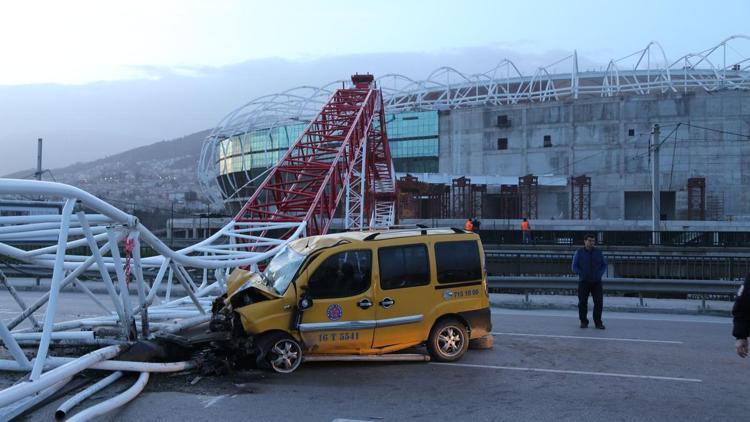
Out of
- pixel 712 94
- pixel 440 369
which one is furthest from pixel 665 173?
pixel 440 369

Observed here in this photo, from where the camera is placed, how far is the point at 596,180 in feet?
202

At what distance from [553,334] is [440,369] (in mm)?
3800

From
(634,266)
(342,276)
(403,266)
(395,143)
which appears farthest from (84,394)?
(395,143)

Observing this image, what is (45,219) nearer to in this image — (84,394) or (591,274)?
(84,394)

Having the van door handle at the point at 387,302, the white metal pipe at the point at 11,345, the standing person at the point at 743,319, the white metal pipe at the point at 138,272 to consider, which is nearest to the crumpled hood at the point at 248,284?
the white metal pipe at the point at 138,272

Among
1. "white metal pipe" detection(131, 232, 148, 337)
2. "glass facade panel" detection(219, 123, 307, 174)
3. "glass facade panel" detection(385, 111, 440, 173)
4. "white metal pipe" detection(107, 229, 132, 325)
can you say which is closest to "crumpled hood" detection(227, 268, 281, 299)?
"white metal pipe" detection(131, 232, 148, 337)

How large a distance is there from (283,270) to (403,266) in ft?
5.51

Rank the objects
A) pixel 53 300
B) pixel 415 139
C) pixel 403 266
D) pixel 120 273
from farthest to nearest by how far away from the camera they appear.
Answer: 1. pixel 415 139
2. pixel 403 266
3. pixel 120 273
4. pixel 53 300

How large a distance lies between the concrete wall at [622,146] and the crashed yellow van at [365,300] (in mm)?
54548

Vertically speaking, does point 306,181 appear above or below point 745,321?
above

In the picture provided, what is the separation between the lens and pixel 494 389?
24.1 ft

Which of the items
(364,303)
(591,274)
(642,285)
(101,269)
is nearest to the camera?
(101,269)

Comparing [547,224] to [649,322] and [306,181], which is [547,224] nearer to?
[306,181]

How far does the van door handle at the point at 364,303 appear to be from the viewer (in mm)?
8109
